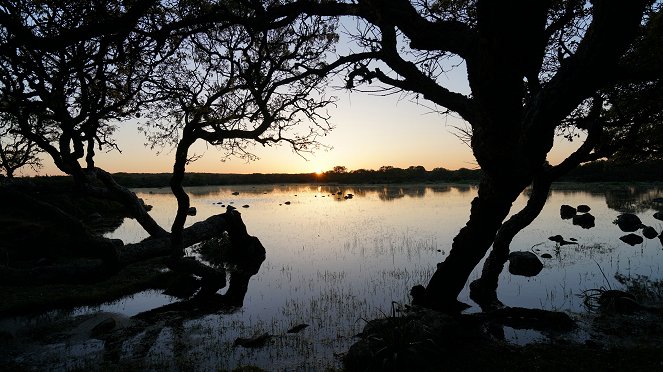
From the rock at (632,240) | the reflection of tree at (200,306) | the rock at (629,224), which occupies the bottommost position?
the reflection of tree at (200,306)

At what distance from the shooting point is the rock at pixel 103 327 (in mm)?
10117

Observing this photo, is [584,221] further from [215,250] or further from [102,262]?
[102,262]

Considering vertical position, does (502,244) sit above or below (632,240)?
above

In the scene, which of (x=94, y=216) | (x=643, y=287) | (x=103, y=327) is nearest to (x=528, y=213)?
(x=643, y=287)

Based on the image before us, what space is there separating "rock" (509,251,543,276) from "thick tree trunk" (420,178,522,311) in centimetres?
733

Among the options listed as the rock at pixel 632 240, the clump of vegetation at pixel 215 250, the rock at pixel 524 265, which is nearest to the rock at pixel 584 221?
the rock at pixel 632 240

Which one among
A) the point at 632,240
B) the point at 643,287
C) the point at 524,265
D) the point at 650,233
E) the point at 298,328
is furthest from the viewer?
the point at 650,233

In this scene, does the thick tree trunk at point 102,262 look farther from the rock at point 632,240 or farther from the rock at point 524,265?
the rock at point 632,240

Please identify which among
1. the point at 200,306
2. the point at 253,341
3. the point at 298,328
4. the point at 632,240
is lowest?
the point at 200,306

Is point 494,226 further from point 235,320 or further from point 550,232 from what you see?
point 550,232

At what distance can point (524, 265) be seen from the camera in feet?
52.3

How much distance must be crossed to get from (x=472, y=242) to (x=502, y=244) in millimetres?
3575

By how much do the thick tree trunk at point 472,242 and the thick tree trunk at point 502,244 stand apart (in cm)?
281

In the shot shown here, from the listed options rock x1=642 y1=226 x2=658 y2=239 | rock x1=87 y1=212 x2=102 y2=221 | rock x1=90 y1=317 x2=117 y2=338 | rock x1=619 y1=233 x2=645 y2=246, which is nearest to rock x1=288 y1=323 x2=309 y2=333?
rock x1=90 y1=317 x2=117 y2=338
